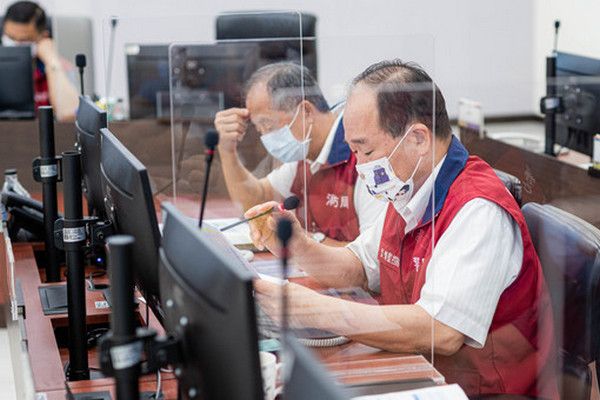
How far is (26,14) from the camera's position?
432cm

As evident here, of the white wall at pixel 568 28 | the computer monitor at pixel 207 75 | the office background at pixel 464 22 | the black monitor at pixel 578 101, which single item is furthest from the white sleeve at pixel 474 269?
the office background at pixel 464 22

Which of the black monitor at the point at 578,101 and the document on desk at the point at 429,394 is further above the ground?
the black monitor at the point at 578,101

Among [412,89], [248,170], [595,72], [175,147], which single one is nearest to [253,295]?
[412,89]

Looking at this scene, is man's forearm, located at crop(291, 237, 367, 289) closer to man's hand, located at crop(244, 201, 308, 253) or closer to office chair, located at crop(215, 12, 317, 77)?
man's hand, located at crop(244, 201, 308, 253)

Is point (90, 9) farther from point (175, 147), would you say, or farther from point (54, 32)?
point (175, 147)

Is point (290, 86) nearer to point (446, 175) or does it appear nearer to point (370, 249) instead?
point (370, 249)

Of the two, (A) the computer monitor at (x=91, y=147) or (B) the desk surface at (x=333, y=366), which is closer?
(B) the desk surface at (x=333, y=366)

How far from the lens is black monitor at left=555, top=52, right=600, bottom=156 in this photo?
3.14 metres

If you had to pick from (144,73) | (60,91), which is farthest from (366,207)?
(60,91)

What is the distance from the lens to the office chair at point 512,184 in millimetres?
1798

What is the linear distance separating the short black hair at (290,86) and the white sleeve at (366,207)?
0.32 m

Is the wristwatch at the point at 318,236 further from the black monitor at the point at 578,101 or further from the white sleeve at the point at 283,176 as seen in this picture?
the black monitor at the point at 578,101

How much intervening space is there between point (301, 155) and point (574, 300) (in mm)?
970

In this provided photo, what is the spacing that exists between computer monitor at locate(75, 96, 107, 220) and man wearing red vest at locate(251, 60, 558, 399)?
1.76 ft
